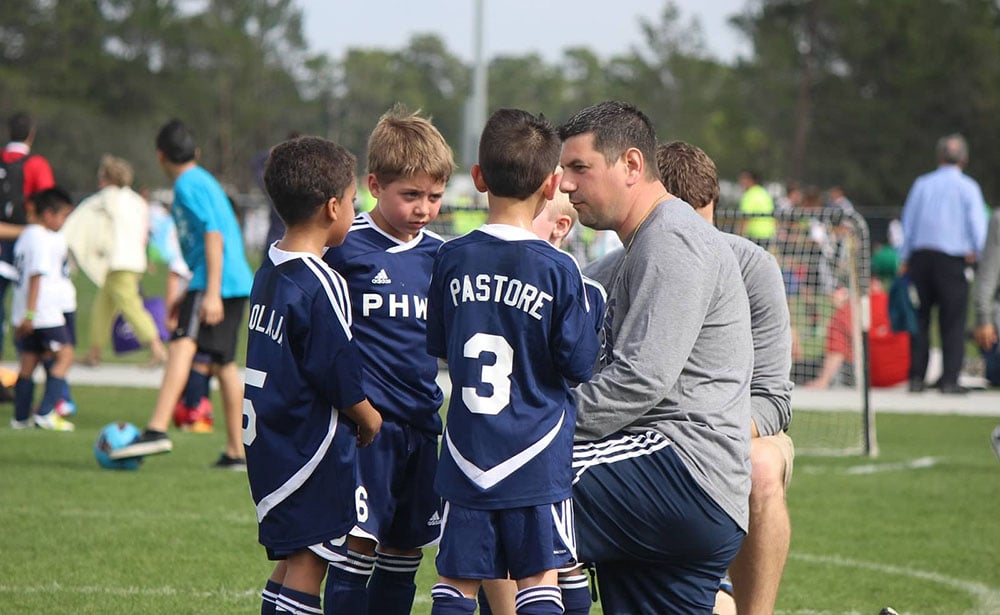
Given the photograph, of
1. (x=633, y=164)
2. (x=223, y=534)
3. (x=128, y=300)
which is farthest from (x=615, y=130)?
(x=128, y=300)

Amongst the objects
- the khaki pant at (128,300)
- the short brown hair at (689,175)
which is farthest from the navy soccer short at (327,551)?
the khaki pant at (128,300)

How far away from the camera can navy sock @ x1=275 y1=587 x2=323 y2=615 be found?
Answer: 434 cm

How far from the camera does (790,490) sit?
879cm

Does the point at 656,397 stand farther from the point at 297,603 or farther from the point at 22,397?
the point at 22,397

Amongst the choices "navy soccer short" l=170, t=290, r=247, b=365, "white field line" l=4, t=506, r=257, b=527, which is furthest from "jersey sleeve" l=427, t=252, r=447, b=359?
"navy soccer short" l=170, t=290, r=247, b=365

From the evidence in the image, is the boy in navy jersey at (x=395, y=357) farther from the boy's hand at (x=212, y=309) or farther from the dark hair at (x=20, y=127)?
the dark hair at (x=20, y=127)

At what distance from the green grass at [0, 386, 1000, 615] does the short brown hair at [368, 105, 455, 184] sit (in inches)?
80.0

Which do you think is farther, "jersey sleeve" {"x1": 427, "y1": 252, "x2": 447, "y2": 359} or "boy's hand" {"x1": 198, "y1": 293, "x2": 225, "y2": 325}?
"boy's hand" {"x1": 198, "y1": 293, "x2": 225, "y2": 325}

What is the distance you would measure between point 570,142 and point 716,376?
860 mm

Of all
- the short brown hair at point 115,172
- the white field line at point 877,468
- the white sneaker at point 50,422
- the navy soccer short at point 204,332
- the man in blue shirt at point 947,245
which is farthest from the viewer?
the short brown hair at point 115,172

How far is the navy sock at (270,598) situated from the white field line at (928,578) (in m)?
2.30

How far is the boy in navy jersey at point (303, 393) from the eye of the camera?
4230mm

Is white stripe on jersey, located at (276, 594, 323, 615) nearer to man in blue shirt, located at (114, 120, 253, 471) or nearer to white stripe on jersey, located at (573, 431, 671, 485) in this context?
white stripe on jersey, located at (573, 431, 671, 485)

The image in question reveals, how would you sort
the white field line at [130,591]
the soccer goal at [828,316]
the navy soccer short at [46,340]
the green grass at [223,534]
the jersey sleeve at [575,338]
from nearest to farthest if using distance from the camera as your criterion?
the jersey sleeve at [575,338], the white field line at [130,591], the green grass at [223,534], the navy soccer short at [46,340], the soccer goal at [828,316]
